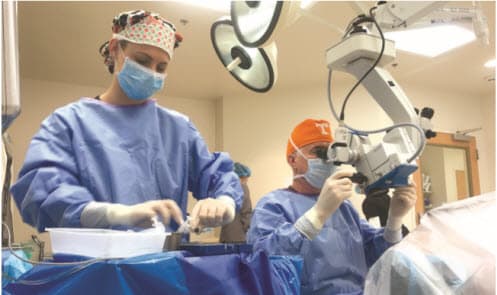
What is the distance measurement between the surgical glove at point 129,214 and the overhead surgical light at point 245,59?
1.77 ft

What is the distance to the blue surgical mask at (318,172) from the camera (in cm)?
176

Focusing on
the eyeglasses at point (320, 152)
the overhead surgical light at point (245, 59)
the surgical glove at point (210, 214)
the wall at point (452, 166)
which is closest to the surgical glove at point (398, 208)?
the eyeglasses at point (320, 152)

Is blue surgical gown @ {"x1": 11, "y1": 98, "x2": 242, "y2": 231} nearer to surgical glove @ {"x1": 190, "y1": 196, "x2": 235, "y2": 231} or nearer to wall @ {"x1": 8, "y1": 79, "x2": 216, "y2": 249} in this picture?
Answer: surgical glove @ {"x1": 190, "y1": 196, "x2": 235, "y2": 231}

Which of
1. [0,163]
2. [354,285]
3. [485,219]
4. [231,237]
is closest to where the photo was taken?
[0,163]

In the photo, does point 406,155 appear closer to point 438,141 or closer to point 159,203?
point 159,203

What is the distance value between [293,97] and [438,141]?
1557 mm

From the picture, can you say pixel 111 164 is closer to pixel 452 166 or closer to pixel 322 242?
pixel 322 242

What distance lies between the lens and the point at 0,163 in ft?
2.32

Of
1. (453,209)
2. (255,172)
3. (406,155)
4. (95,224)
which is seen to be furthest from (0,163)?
(255,172)

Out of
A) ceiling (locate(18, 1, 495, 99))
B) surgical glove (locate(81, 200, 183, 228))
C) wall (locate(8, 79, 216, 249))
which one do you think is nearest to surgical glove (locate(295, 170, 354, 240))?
surgical glove (locate(81, 200, 183, 228))

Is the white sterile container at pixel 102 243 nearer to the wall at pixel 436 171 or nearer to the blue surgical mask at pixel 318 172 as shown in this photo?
the blue surgical mask at pixel 318 172

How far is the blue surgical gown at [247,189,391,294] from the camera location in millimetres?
1458

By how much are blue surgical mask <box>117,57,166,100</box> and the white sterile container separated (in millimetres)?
573

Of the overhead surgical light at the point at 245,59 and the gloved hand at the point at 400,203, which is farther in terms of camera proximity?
the gloved hand at the point at 400,203
